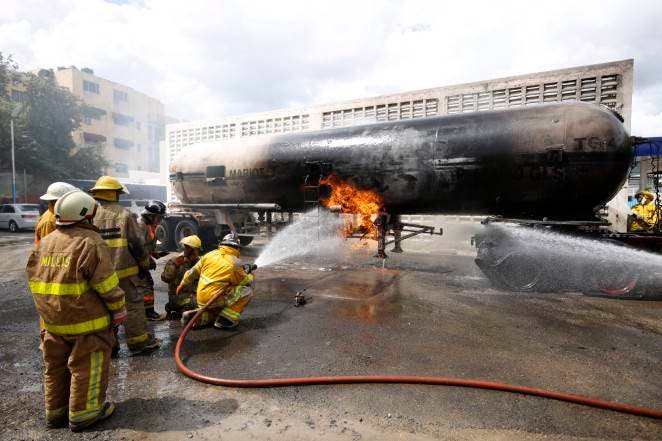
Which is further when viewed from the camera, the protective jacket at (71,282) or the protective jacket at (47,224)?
the protective jacket at (47,224)

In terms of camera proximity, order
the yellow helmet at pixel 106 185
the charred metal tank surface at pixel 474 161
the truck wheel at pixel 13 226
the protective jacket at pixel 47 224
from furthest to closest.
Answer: the truck wheel at pixel 13 226
the charred metal tank surface at pixel 474 161
the yellow helmet at pixel 106 185
the protective jacket at pixel 47 224

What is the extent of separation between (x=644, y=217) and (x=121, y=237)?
30.8 ft

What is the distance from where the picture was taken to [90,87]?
45.4 m

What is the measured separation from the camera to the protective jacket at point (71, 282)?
257 centimetres

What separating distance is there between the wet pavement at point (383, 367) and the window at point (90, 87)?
48030 mm

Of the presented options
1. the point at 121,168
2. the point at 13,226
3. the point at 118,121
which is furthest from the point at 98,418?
the point at 118,121

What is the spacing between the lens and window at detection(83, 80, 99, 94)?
147 ft

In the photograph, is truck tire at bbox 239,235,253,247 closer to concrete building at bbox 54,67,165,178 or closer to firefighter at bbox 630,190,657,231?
firefighter at bbox 630,190,657,231

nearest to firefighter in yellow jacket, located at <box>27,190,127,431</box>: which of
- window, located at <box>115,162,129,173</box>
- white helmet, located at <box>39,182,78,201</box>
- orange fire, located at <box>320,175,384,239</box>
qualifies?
white helmet, located at <box>39,182,78,201</box>

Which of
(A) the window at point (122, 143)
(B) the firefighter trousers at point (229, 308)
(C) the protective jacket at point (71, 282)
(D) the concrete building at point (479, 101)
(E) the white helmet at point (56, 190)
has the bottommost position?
(B) the firefighter trousers at point (229, 308)

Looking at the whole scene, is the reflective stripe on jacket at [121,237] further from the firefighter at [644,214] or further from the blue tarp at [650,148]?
the firefighter at [644,214]

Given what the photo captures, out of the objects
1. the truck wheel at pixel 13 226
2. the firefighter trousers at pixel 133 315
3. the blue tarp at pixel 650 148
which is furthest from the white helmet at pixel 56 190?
the truck wheel at pixel 13 226

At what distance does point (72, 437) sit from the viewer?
2.62 meters

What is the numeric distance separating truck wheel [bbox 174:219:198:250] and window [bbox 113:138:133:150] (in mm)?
45618
